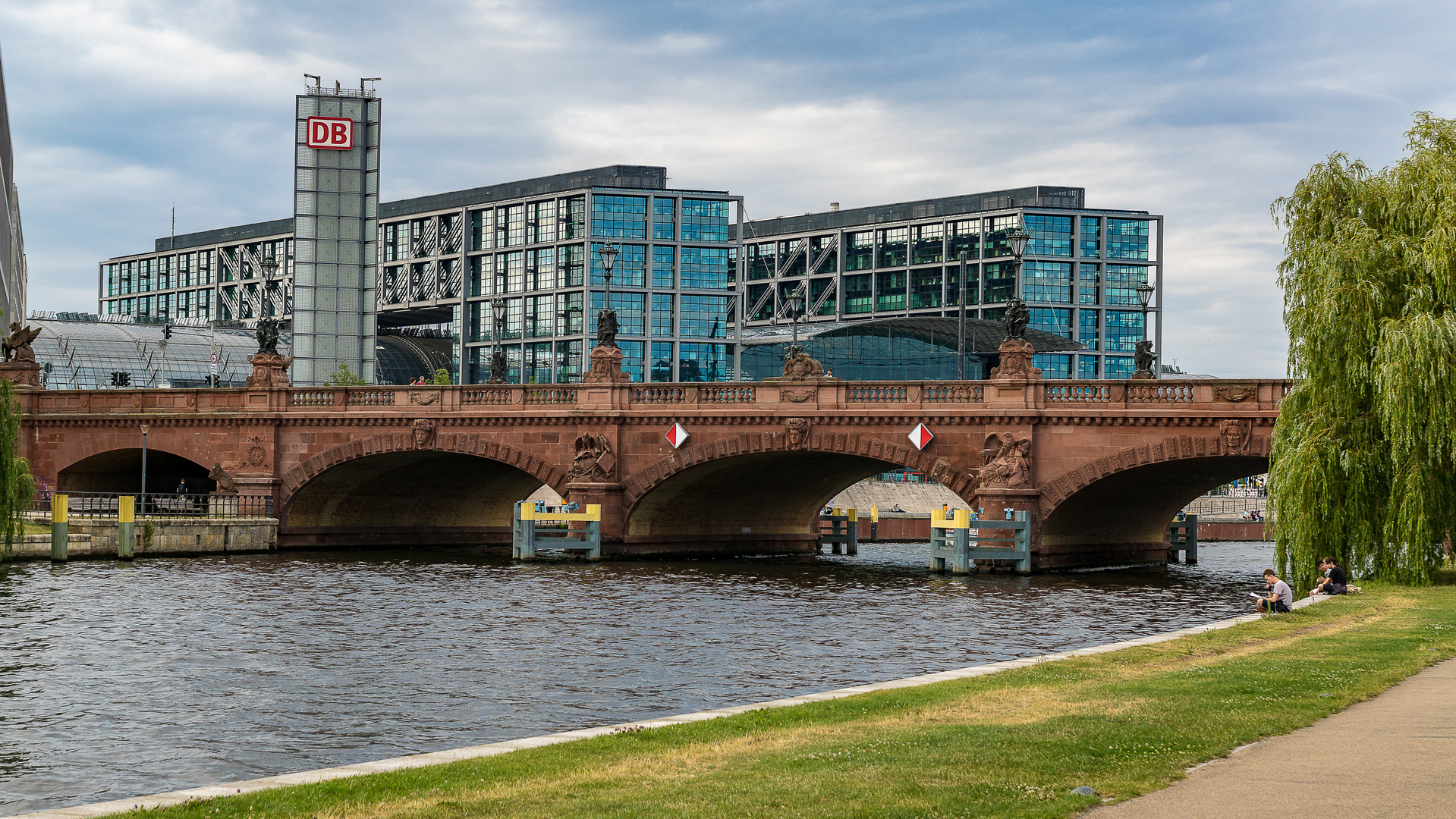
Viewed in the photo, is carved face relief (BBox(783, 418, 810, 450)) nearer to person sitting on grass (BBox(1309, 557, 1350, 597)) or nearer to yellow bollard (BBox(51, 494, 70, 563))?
person sitting on grass (BBox(1309, 557, 1350, 597))

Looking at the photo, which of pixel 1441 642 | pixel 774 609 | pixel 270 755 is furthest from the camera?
pixel 774 609

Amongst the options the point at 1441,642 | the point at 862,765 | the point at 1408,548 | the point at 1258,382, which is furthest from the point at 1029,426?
the point at 862,765

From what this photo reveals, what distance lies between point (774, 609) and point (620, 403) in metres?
18.9

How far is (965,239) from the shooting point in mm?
151625

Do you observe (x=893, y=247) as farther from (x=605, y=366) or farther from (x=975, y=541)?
(x=975, y=541)

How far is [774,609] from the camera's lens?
41625 millimetres

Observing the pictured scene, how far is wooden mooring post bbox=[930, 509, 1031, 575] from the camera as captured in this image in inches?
2051

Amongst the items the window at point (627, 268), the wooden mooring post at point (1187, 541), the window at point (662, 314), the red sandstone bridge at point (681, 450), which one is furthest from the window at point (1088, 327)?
the red sandstone bridge at point (681, 450)

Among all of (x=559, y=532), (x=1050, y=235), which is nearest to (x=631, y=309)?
(x=1050, y=235)

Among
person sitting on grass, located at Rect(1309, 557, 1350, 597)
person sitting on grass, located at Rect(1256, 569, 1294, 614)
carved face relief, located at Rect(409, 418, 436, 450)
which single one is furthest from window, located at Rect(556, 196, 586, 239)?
person sitting on grass, located at Rect(1256, 569, 1294, 614)

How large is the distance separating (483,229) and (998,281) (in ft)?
169

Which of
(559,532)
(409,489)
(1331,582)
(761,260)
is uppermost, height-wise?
(761,260)

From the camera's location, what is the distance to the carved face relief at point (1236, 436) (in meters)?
47.5

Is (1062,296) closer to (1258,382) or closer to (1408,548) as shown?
(1258,382)
